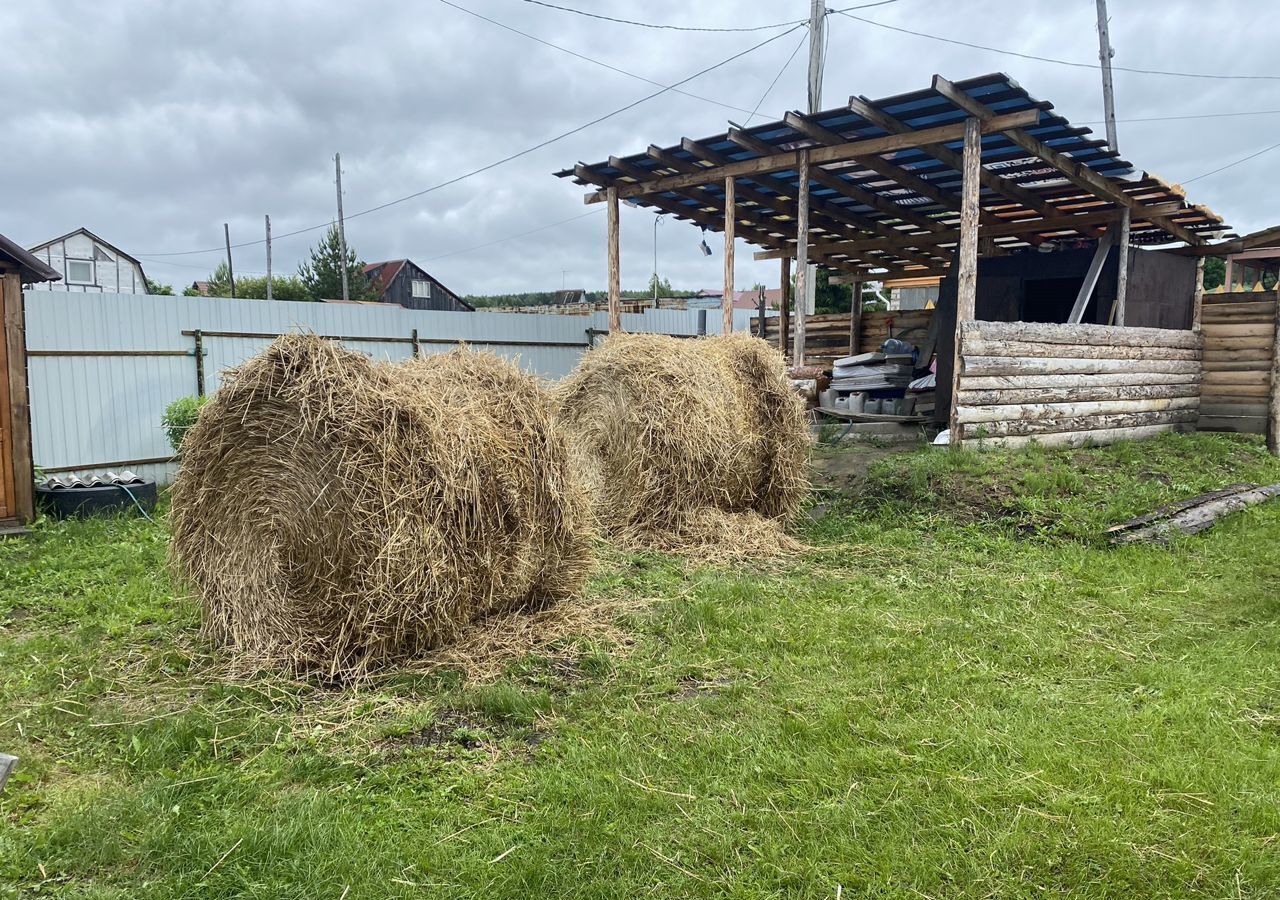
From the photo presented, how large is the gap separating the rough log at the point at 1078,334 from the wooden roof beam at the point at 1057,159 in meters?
2.12

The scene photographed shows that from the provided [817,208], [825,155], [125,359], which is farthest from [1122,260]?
[125,359]

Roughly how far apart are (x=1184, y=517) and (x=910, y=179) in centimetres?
673

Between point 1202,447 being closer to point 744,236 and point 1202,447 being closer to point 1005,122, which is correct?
point 1005,122

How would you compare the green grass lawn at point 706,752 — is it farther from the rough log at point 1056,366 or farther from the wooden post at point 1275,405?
the wooden post at point 1275,405

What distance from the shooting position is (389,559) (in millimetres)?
3938

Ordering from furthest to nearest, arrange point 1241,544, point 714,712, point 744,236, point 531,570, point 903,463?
point 744,236, point 903,463, point 1241,544, point 531,570, point 714,712

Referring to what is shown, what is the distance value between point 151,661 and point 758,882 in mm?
3542

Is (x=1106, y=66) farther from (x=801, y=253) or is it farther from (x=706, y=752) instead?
(x=706, y=752)

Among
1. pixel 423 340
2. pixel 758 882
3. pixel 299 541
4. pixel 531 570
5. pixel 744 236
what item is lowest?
pixel 758 882

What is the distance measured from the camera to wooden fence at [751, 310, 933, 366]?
1673 centimetres

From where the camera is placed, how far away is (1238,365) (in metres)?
12.2

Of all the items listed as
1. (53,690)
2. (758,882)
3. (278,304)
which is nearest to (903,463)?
(758,882)

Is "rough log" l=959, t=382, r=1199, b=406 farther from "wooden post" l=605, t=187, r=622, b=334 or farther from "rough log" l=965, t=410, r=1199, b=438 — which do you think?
"wooden post" l=605, t=187, r=622, b=334

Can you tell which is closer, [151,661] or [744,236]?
[151,661]
